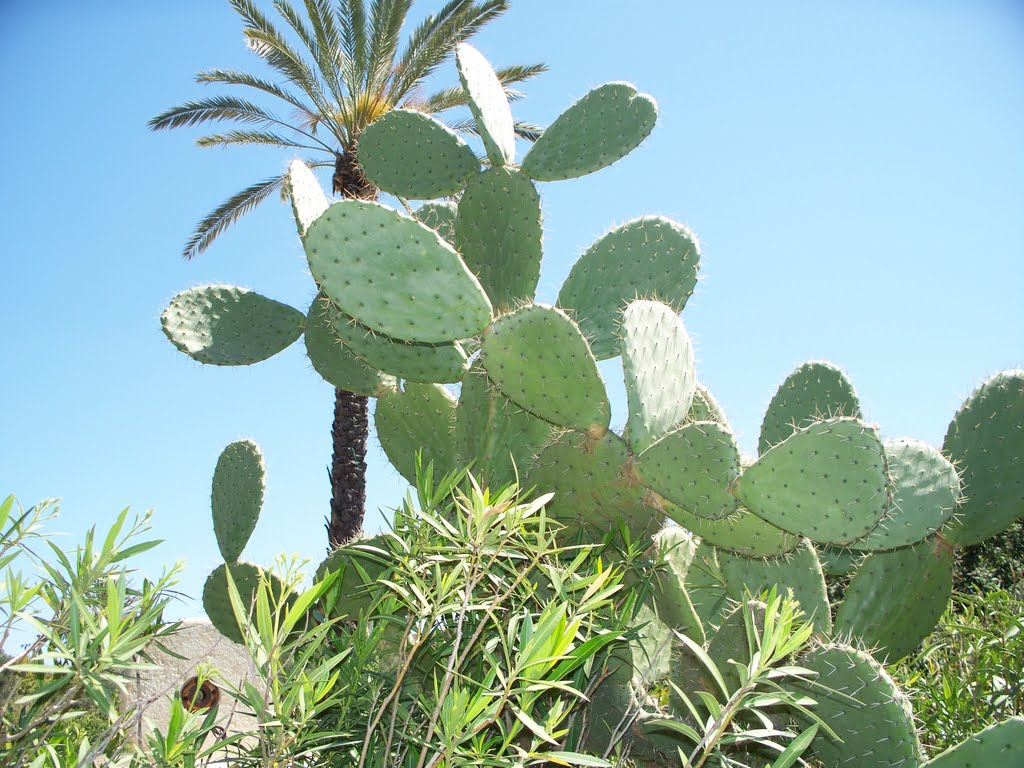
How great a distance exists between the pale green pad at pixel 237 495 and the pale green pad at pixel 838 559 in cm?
211

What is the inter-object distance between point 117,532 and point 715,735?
3.37ft

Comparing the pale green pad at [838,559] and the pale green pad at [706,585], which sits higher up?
the pale green pad at [838,559]

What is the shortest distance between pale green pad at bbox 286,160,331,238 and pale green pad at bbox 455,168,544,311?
579 mm

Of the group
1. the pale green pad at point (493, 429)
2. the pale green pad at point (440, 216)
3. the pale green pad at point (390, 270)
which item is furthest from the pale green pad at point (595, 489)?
the pale green pad at point (440, 216)

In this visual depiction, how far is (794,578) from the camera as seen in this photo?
242cm

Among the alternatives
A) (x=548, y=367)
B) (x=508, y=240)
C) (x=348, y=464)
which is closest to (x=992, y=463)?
(x=548, y=367)

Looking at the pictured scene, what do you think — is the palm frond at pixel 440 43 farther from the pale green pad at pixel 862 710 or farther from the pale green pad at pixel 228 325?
the pale green pad at pixel 862 710

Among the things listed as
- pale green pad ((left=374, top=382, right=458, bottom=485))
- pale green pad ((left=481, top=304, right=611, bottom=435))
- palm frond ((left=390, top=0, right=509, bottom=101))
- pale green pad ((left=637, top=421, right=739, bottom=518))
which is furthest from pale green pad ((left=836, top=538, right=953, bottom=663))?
palm frond ((left=390, top=0, right=509, bottom=101))

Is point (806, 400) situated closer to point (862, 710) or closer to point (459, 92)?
point (862, 710)

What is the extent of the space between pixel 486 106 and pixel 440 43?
5.41m

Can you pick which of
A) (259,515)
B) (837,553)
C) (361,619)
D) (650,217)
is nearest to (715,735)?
(361,619)

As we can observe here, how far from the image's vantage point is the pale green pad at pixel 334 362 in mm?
3229

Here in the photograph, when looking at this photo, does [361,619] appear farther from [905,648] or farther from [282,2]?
[282,2]

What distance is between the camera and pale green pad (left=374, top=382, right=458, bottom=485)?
2998 millimetres
